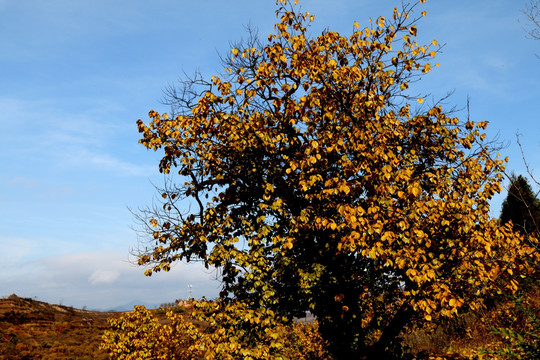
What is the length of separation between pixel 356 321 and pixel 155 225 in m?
7.40

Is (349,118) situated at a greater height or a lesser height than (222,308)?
greater

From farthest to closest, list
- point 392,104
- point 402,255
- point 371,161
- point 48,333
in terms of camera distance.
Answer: point 48,333, point 392,104, point 371,161, point 402,255

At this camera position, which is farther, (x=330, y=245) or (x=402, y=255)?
(x=330, y=245)

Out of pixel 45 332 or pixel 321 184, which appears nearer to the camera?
pixel 321 184

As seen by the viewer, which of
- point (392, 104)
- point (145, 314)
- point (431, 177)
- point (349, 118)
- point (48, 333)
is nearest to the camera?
point (349, 118)

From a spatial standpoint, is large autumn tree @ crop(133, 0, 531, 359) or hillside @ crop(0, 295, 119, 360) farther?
hillside @ crop(0, 295, 119, 360)

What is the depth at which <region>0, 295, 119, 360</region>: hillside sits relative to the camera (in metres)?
34.7

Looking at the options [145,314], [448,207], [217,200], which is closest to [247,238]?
[217,200]

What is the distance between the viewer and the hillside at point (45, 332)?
34.7m

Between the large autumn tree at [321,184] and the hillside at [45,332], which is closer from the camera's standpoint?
the large autumn tree at [321,184]

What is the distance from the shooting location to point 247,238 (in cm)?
1228

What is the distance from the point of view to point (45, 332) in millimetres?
42562

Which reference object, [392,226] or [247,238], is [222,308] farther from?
[392,226]

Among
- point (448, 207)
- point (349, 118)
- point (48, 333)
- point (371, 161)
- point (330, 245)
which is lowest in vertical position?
point (48, 333)
